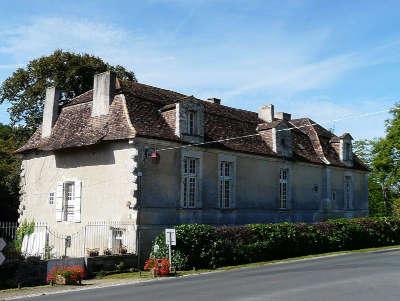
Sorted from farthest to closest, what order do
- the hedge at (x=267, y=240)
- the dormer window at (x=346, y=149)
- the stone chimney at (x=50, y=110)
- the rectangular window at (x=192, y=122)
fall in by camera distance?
the dormer window at (x=346, y=149), the stone chimney at (x=50, y=110), the rectangular window at (x=192, y=122), the hedge at (x=267, y=240)

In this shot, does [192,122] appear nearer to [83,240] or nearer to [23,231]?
[83,240]

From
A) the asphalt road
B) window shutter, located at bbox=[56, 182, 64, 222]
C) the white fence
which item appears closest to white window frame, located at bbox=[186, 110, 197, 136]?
the white fence

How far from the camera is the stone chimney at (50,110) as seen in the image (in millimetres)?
26328

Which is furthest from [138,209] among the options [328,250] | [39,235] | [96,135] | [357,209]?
[357,209]

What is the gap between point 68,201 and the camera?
24.5m

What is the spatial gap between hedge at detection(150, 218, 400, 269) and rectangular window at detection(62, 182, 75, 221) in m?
5.18

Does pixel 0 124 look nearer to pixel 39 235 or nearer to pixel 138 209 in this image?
pixel 39 235

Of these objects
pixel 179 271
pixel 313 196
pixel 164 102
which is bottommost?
pixel 179 271

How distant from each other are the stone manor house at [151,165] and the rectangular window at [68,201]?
0.16 feet

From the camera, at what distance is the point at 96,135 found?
23.0 metres

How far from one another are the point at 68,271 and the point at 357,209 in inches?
973

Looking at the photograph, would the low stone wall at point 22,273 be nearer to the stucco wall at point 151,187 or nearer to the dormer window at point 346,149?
the stucco wall at point 151,187

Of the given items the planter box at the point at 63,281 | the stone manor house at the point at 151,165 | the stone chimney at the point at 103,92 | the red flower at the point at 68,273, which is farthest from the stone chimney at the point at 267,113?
the planter box at the point at 63,281

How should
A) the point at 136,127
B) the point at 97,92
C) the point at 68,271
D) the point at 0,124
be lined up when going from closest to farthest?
the point at 68,271
the point at 136,127
the point at 97,92
the point at 0,124
